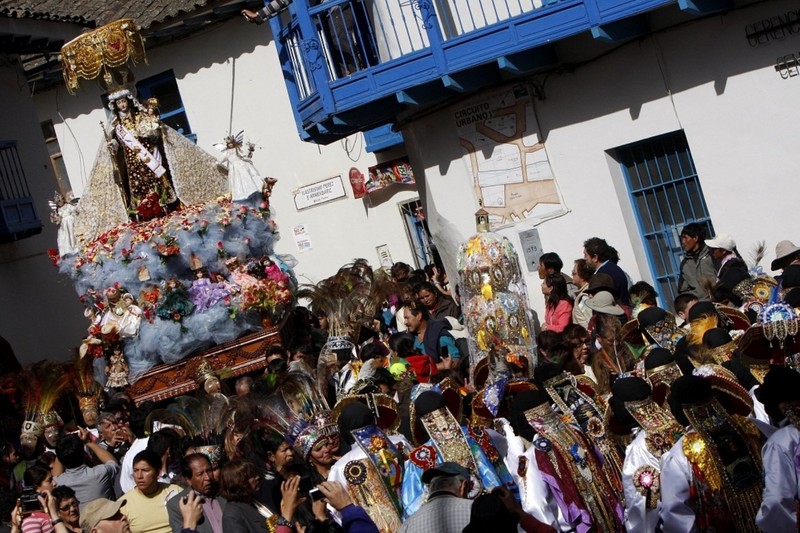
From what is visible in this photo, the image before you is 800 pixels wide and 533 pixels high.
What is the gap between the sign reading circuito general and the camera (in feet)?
65.5

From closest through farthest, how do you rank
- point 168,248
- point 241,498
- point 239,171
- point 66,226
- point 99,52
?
1. point 241,498
2. point 168,248
3. point 99,52
4. point 239,171
5. point 66,226

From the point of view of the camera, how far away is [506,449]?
701cm

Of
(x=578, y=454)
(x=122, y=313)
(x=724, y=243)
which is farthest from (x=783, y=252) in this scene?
(x=122, y=313)

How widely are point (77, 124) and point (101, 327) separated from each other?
9.46 metres

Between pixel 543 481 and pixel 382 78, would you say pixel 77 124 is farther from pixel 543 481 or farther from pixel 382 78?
pixel 543 481

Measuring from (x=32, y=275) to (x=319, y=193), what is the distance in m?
4.41

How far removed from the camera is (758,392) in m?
5.96

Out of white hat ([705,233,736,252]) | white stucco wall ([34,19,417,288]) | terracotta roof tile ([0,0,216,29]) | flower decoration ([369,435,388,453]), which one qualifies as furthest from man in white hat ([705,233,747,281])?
terracotta roof tile ([0,0,216,29])

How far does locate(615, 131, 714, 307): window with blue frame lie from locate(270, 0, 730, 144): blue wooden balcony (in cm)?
116

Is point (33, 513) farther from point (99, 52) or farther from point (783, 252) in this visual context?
point (99, 52)

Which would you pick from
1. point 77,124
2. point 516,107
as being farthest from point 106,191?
point 77,124

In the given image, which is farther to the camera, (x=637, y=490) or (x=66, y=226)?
(x=66, y=226)

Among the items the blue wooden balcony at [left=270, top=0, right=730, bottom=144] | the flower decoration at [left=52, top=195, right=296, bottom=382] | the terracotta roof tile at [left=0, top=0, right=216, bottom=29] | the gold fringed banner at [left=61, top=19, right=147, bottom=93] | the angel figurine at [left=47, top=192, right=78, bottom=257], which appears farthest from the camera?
the terracotta roof tile at [left=0, top=0, right=216, bottom=29]

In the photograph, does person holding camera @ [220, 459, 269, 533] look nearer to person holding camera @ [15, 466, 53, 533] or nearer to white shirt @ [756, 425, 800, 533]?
person holding camera @ [15, 466, 53, 533]
